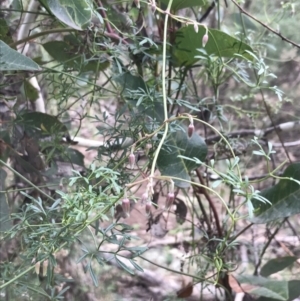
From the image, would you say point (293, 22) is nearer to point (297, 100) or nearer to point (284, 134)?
point (297, 100)

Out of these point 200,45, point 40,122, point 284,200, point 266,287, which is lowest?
point 266,287

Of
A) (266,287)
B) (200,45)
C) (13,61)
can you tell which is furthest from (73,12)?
(266,287)

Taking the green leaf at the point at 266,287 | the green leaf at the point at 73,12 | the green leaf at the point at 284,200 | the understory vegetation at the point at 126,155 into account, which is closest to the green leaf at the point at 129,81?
the understory vegetation at the point at 126,155

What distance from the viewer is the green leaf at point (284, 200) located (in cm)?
66

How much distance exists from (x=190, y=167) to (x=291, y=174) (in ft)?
0.53

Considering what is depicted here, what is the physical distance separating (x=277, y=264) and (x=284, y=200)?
0.20m

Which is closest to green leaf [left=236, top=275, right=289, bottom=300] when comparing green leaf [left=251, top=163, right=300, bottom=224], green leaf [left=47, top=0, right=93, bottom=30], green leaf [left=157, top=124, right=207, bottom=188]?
green leaf [left=251, top=163, right=300, bottom=224]

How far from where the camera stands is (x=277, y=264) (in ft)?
2.70

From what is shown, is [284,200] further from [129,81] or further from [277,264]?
[129,81]

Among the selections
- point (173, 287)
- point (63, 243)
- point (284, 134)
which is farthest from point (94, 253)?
point (284, 134)

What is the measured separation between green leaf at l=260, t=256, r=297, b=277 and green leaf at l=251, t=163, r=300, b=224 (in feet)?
0.55

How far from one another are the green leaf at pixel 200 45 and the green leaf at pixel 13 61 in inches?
11.0

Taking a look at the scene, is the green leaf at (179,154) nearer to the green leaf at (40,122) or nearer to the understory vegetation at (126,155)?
the understory vegetation at (126,155)

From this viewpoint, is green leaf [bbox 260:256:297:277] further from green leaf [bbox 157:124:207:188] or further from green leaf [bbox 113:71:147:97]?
green leaf [bbox 113:71:147:97]
